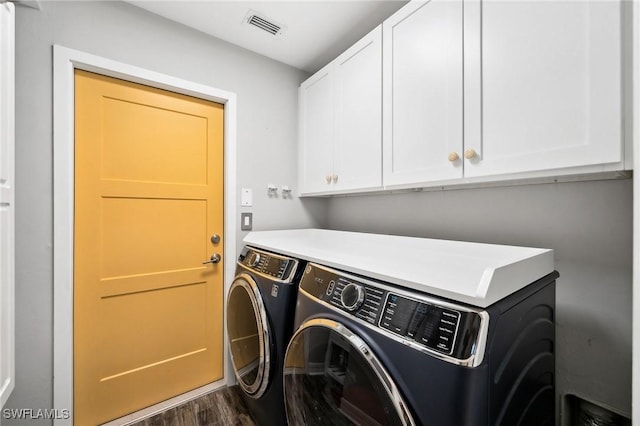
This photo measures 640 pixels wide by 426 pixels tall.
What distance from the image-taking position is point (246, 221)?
76.2 inches

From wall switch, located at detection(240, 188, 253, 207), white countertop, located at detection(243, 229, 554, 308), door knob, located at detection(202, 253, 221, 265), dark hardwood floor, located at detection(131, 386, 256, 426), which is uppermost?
wall switch, located at detection(240, 188, 253, 207)

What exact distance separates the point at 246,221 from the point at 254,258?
0.53 meters

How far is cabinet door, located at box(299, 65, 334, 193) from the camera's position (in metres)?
1.83

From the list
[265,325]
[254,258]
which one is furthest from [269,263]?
[265,325]

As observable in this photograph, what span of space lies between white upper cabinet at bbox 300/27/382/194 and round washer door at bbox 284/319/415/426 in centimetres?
90

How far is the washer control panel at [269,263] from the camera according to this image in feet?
3.93

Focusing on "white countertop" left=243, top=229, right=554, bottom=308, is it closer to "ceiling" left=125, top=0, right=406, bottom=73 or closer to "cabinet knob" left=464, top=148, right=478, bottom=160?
"cabinet knob" left=464, top=148, right=478, bottom=160

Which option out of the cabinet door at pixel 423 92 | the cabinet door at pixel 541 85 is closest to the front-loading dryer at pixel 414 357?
the cabinet door at pixel 541 85

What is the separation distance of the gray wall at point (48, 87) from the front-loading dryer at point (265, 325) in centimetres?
62

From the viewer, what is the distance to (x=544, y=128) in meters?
0.89

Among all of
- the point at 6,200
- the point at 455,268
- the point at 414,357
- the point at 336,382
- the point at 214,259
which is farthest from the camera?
the point at 214,259

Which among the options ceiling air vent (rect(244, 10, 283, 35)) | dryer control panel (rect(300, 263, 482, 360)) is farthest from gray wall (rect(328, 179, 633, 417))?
ceiling air vent (rect(244, 10, 283, 35))

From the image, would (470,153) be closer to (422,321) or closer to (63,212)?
(422,321)

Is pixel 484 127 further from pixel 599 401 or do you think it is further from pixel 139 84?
pixel 139 84
